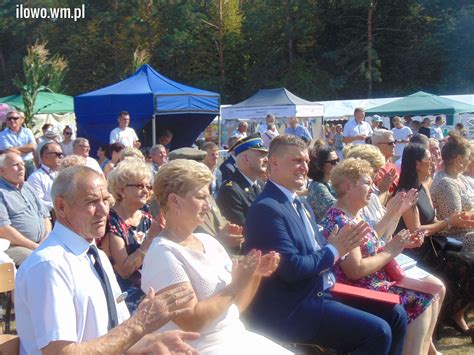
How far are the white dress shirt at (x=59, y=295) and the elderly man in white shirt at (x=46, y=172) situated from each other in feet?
16.0

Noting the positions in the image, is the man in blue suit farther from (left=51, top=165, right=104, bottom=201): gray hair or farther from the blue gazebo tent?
the blue gazebo tent

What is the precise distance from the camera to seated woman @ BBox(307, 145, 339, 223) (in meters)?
5.22

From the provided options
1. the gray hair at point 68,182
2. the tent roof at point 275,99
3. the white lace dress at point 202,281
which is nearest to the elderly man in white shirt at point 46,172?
the white lace dress at point 202,281

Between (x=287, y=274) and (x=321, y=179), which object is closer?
(x=287, y=274)

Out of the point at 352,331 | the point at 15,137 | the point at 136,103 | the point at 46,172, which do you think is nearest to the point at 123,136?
the point at 136,103

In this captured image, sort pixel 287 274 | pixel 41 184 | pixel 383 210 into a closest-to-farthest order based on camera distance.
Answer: pixel 287 274, pixel 383 210, pixel 41 184

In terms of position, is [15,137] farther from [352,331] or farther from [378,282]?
[352,331]

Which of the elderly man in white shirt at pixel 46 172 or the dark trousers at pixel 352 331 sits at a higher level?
the elderly man in white shirt at pixel 46 172

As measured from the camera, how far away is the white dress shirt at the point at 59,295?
81.1 inches

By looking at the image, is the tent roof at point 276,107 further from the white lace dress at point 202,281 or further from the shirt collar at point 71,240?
the shirt collar at point 71,240

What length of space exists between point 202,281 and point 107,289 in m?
0.54

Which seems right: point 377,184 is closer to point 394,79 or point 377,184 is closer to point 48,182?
point 48,182

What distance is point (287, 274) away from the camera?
132 inches

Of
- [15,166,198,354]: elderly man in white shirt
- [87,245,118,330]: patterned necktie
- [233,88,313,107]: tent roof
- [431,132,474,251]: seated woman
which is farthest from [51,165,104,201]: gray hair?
[233,88,313,107]: tent roof
